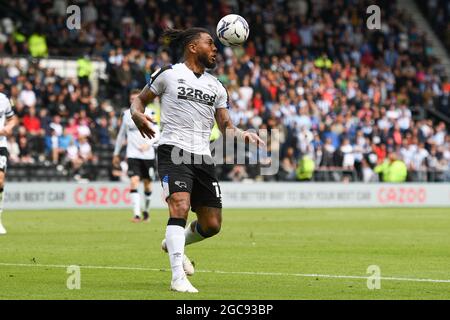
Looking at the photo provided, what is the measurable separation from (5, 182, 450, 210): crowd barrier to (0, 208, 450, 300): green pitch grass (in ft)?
12.2

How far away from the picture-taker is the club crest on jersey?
11773 millimetres

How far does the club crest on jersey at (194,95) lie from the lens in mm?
11773

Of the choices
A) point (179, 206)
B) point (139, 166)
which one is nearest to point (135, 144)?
point (139, 166)

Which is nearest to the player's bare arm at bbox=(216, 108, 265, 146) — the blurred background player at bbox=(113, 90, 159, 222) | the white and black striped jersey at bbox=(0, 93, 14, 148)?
the white and black striped jersey at bbox=(0, 93, 14, 148)

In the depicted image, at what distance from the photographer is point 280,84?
39812 millimetres

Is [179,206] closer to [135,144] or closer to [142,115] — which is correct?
[142,115]

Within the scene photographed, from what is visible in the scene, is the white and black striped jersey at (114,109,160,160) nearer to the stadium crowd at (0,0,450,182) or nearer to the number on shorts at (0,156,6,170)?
the number on shorts at (0,156,6,170)

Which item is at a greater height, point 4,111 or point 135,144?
point 4,111

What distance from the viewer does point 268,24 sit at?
44.2 m

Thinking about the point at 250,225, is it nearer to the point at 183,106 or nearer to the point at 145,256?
the point at 145,256

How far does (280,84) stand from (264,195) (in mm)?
5726

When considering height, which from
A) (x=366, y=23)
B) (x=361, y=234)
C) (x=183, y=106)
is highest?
(x=366, y=23)
